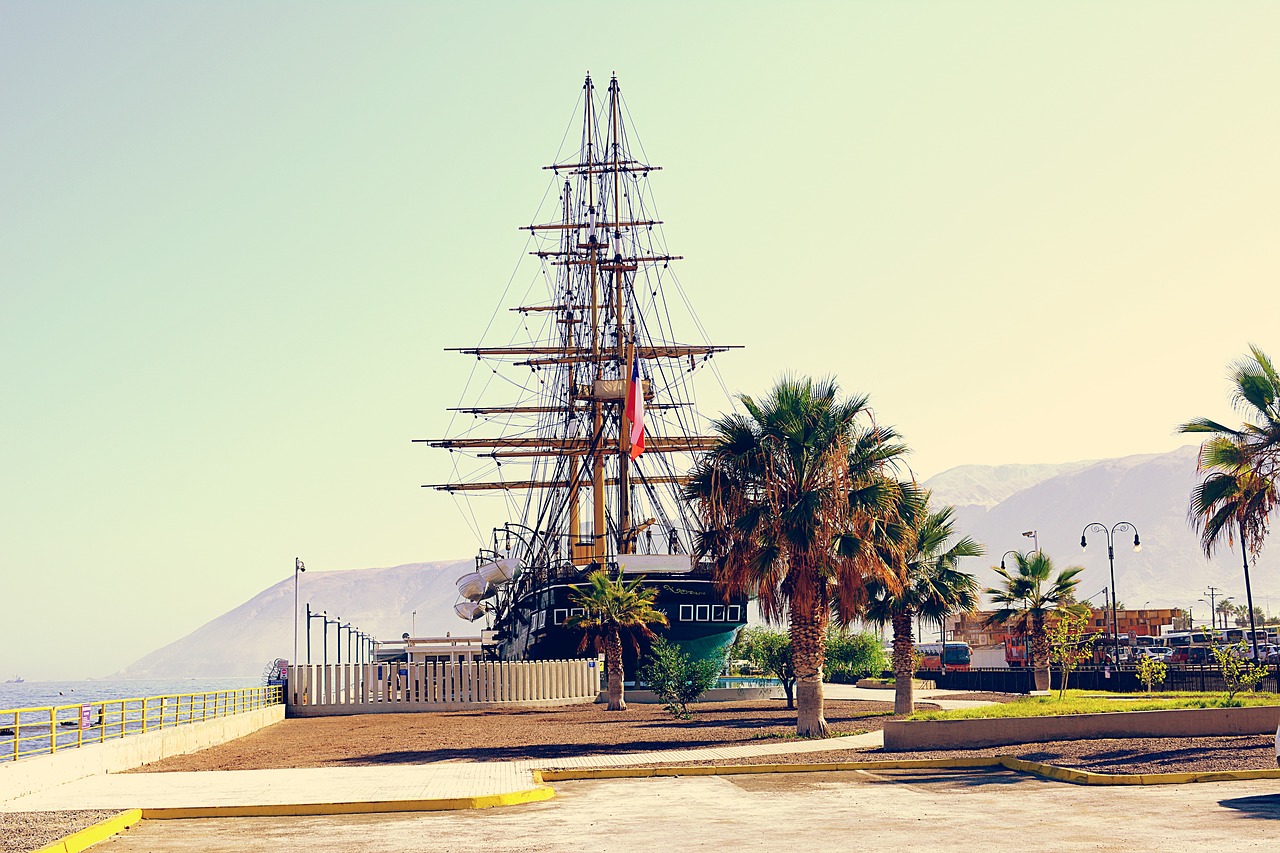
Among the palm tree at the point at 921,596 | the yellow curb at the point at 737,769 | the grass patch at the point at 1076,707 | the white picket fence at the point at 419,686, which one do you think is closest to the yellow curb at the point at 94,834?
the yellow curb at the point at 737,769

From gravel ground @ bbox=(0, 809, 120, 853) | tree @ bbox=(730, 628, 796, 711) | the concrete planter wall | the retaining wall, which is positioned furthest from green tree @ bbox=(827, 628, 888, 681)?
gravel ground @ bbox=(0, 809, 120, 853)

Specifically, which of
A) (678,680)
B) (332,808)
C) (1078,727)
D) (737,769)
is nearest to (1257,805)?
(737,769)

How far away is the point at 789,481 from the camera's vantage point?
27.9m

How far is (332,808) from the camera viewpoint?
57.1ft

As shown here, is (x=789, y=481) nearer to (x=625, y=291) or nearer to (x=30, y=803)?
(x=30, y=803)

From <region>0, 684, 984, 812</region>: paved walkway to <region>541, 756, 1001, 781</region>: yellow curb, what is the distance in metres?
0.88

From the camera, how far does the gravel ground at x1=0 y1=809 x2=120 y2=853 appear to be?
14.2 metres

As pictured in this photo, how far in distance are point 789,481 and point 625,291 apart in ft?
153

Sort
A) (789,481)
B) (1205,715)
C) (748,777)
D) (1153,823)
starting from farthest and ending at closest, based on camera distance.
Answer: (789,481)
(1205,715)
(748,777)
(1153,823)

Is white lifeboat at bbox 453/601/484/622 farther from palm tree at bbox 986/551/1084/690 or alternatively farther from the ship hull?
palm tree at bbox 986/551/1084/690

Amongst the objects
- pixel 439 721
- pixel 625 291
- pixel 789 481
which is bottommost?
pixel 439 721

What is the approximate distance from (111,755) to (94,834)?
10.7 m

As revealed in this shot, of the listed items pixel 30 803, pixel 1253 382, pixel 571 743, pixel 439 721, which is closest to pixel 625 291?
pixel 439 721

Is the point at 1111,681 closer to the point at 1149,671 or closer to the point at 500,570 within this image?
the point at 1149,671
